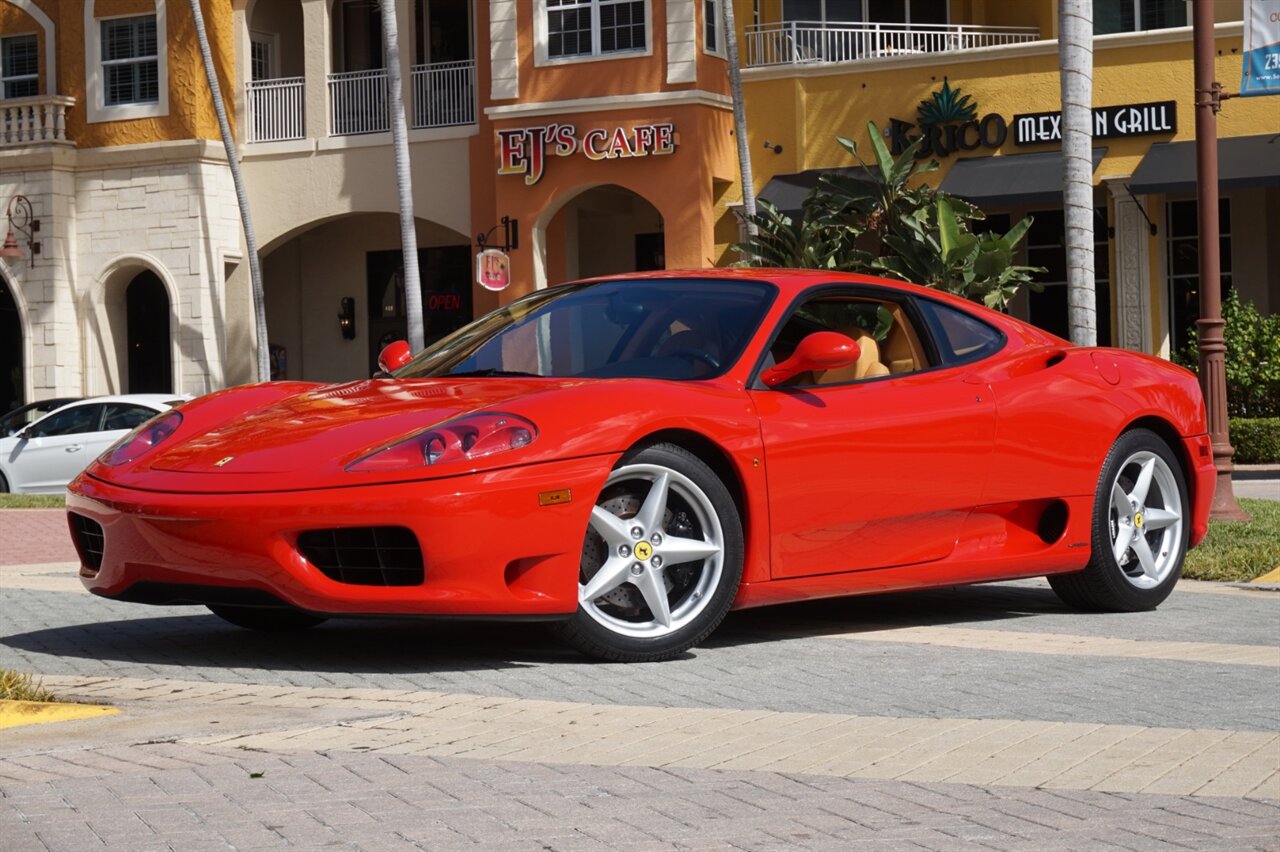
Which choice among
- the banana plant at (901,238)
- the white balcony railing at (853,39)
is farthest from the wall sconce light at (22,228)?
the banana plant at (901,238)

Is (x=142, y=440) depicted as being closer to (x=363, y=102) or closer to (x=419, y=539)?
(x=419, y=539)

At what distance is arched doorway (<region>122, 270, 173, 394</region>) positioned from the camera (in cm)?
3469

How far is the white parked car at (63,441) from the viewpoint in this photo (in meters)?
23.4

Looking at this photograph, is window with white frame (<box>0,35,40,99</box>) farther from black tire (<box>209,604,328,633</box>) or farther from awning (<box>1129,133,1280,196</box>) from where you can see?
black tire (<box>209,604,328,633</box>)

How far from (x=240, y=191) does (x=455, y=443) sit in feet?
86.0

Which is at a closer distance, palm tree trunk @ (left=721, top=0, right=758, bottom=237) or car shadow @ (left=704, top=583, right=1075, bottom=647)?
car shadow @ (left=704, top=583, right=1075, bottom=647)

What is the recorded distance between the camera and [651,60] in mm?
29422

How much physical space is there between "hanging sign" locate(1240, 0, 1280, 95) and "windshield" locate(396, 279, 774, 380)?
36.7 ft

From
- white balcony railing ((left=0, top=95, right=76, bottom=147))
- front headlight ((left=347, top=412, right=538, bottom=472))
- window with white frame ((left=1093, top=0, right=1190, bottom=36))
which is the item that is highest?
window with white frame ((left=1093, top=0, right=1190, bottom=36))

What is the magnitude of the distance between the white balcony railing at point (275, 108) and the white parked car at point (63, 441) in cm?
1037

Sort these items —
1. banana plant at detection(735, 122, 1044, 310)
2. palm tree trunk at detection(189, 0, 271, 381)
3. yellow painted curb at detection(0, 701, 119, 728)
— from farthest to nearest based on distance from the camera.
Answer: palm tree trunk at detection(189, 0, 271, 381), banana plant at detection(735, 122, 1044, 310), yellow painted curb at detection(0, 701, 119, 728)

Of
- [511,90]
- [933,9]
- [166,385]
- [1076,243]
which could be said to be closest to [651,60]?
[511,90]

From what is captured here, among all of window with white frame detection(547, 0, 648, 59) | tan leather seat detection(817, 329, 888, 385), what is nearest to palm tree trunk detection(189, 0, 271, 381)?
window with white frame detection(547, 0, 648, 59)

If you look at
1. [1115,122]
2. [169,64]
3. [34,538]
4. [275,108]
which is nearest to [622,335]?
[34,538]
